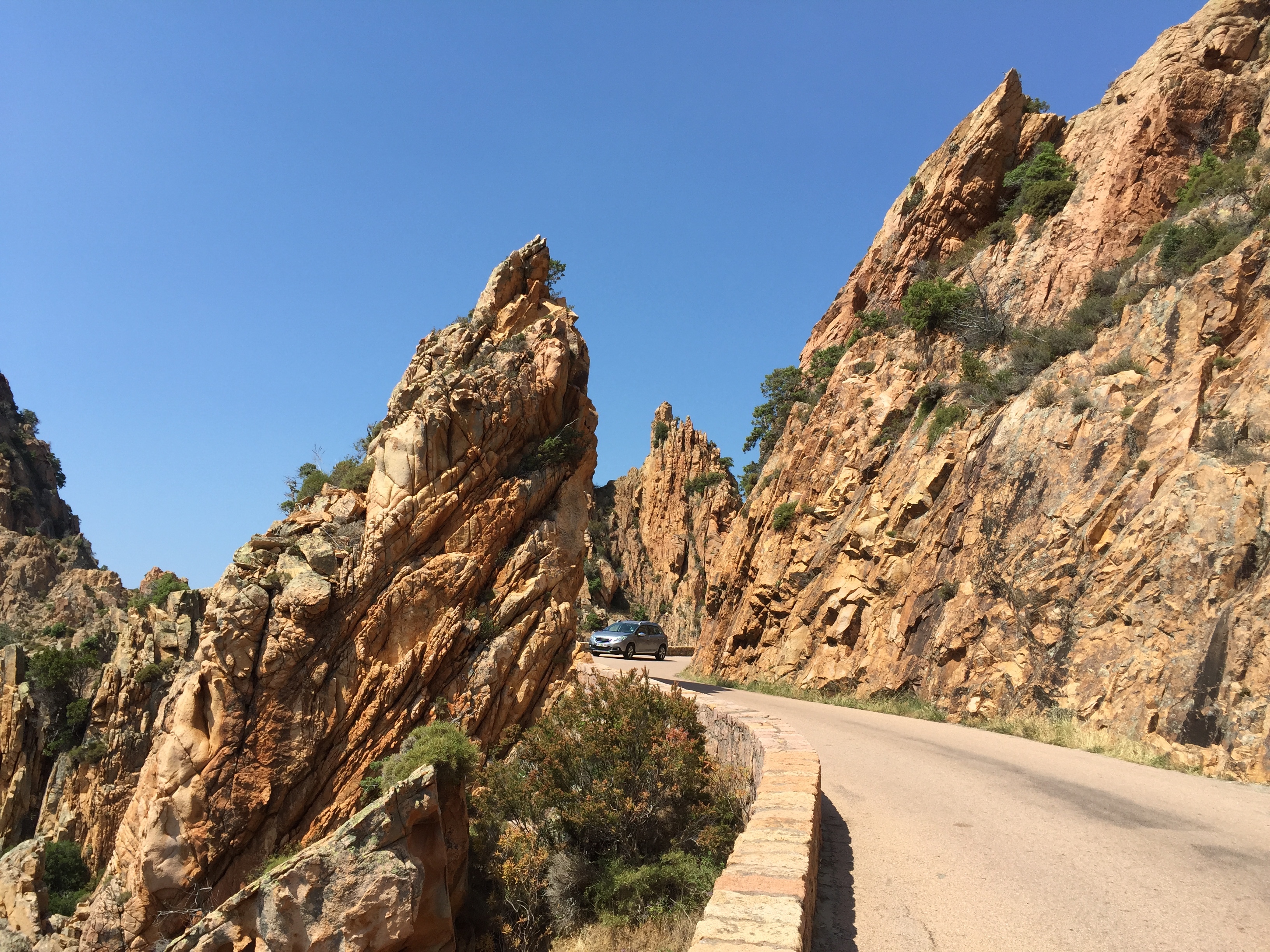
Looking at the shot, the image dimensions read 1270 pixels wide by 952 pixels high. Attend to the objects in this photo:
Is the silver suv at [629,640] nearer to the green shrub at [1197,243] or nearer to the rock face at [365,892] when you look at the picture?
the rock face at [365,892]

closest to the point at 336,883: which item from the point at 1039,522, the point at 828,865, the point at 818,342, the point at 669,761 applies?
the point at 669,761

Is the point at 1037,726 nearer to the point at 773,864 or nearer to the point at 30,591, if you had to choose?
the point at 773,864

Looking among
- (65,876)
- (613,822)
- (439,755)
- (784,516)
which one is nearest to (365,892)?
(439,755)

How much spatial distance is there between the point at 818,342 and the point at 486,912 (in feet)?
113

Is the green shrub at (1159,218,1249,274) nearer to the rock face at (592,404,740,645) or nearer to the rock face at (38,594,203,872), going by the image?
the rock face at (38,594,203,872)

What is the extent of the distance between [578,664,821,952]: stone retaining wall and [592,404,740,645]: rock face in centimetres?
5041

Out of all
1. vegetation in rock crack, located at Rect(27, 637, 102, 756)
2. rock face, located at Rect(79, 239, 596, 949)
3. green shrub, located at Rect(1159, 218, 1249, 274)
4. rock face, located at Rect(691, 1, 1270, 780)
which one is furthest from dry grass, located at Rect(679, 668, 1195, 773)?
vegetation in rock crack, located at Rect(27, 637, 102, 756)

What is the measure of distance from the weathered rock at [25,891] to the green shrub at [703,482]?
48.9m

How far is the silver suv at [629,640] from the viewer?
31844mm

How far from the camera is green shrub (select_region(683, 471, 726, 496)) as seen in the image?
6303 centimetres

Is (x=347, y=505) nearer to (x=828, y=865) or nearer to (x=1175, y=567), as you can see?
(x=828, y=865)

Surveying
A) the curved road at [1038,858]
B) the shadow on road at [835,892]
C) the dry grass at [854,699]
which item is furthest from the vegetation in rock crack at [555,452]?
Result: the shadow on road at [835,892]

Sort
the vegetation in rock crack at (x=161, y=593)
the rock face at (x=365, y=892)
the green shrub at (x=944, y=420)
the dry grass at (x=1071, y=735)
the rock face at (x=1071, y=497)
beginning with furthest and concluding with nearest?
the vegetation in rock crack at (x=161, y=593), the green shrub at (x=944, y=420), the rock face at (x=1071, y=497), the dry grass at (x=1071, y=735), the rock face at (x=365, y=892)

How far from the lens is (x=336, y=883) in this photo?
1032 cm
